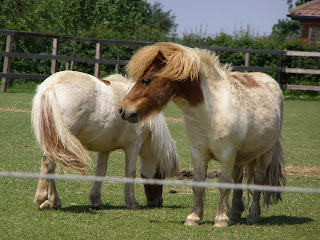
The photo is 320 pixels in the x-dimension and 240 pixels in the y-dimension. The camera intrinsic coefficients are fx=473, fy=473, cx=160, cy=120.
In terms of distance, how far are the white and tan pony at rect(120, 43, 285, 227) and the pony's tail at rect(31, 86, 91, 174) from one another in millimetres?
788

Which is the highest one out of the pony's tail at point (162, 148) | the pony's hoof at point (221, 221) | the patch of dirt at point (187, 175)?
the pony's tail at point (162, 148)

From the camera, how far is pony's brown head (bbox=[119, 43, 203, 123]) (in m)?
4.55

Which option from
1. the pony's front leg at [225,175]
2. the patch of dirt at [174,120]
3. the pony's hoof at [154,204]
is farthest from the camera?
the patch of dirt at [174,120]

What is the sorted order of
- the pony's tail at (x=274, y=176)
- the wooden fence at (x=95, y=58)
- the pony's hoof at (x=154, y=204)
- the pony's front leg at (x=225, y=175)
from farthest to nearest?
the wooden fence at (x=95, y=58)
the pony's hoof at (x=154, y=204)
the pony's tail at (x=274, y=176)
the pony's front leg at (x=225, y=175)

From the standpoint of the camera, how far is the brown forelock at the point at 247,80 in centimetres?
525

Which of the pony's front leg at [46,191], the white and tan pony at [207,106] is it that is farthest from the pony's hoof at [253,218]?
the pony's front leg at [46,191]

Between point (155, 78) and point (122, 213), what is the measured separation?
1.76 m

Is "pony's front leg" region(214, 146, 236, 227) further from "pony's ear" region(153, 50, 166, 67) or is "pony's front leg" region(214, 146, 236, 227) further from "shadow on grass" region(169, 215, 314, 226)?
"pony's ear" region(153, 50, 166, 67)

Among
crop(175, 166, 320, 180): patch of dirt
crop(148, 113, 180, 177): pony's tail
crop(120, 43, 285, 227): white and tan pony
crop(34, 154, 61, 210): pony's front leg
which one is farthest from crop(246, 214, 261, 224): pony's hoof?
crop(175, 166, 320, 180): patch of dirt

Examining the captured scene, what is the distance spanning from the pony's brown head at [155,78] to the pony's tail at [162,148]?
136cm

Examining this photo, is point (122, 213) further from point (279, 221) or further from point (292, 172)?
point (292, 172)

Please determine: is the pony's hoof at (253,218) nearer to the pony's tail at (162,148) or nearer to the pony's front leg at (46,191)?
the pony's tail at (162,148)

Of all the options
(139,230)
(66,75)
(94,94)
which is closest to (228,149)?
(139,230)

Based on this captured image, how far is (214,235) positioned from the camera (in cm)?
452
